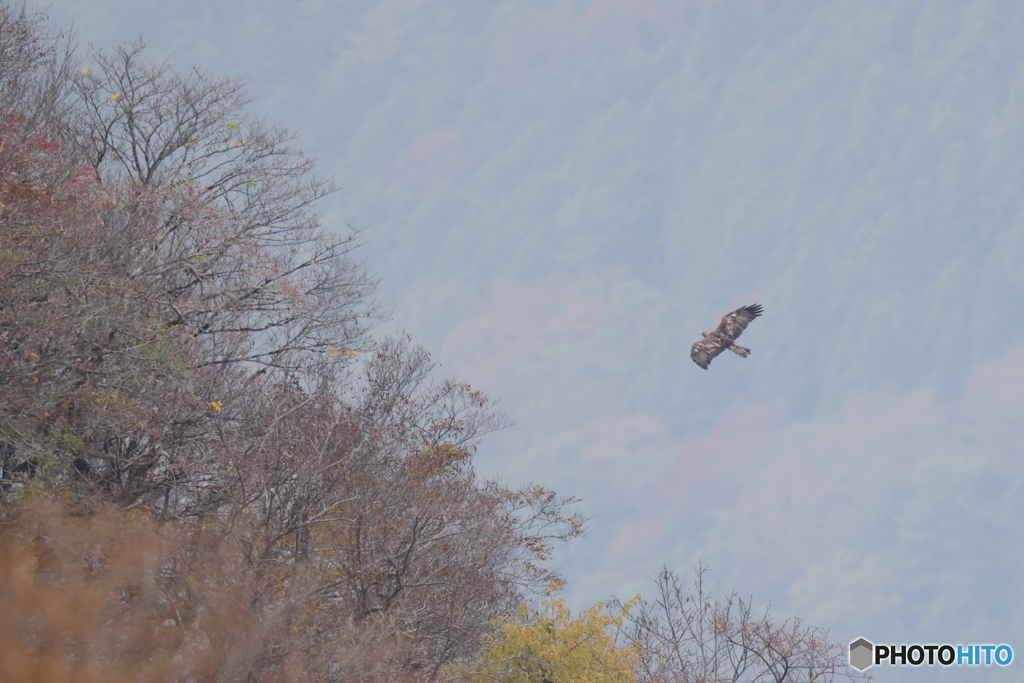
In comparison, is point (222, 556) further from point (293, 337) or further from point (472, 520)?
point (293, 337)

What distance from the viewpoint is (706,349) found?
2734cm

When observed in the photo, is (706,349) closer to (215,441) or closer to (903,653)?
(903,653)

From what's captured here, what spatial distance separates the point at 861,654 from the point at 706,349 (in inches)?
342

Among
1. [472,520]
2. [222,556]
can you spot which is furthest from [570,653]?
[222,556]

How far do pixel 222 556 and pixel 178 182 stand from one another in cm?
1321

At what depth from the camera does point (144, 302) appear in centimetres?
2044

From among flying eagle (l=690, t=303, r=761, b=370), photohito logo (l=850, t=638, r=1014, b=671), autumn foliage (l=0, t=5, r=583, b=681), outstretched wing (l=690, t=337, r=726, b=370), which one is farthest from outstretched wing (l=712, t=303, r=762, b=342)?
photohito logo (l=850, t=638, r=1014, b=671)

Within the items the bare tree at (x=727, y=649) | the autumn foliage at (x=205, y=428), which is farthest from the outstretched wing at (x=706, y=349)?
the bare tree at (x=727, y=649)

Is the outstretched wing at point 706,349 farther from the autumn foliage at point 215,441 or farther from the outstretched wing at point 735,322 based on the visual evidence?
the autumn foliage at point 215,441

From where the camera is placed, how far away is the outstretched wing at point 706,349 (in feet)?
88.1

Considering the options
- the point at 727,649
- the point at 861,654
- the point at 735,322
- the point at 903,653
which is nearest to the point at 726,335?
the point at 735,322

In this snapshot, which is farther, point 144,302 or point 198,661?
point 144,302

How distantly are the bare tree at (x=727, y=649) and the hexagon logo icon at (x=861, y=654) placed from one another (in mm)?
307

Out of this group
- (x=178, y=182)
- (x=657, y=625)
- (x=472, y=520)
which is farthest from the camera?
(x=657, y=625)
